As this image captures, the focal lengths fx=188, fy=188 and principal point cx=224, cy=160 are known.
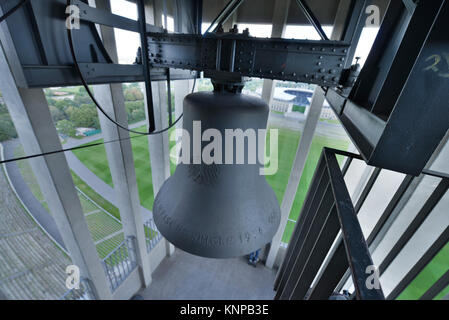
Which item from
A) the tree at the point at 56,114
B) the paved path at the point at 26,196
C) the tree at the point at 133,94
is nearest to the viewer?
the paved path at the point at 26,196

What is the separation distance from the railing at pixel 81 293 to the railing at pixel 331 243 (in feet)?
10.8

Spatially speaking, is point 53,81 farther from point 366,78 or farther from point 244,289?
point 244,289

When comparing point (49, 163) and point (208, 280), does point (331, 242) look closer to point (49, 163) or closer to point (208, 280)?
point (49, 163)

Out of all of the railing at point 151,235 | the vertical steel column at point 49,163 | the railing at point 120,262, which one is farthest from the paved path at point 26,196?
the railing at point 151,235

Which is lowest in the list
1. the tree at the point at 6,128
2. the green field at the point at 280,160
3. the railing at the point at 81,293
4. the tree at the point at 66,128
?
the railing at the point at 81,293

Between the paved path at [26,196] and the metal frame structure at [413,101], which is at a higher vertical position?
the metal frame structure at [413,101]

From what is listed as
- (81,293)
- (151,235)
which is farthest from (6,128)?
(151,235)

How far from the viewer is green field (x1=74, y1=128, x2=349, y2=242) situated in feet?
12.5

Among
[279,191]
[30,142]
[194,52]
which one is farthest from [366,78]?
[279,191]

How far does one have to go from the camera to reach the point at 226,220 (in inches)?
43.5

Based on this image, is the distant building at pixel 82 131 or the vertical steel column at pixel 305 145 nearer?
the distant building at pixel 82 131

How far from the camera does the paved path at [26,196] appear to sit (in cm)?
192

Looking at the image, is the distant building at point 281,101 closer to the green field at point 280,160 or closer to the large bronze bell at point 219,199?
the green field at point 280,160
